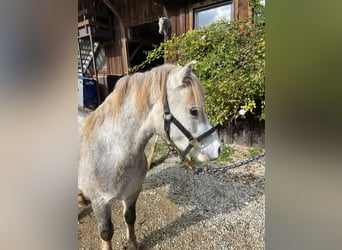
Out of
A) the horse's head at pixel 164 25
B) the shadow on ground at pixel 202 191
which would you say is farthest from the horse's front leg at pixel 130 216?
the horse's head at pixel 164 25

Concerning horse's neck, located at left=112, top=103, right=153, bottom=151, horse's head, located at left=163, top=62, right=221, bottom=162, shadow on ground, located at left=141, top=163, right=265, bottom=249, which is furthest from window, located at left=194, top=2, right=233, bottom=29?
shadow on ground, located at left=141, top=163, right=265, bottom=249

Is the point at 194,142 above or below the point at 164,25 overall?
below

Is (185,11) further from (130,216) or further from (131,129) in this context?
(130,216)

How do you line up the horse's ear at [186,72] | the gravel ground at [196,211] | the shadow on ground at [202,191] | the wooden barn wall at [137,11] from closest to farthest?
the horse's ear at [186,72] → the wooden barn wall at [137,11] → the gravel ground at [196,211] → the shadow on ground at [202,191]

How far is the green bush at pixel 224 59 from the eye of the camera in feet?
2.25

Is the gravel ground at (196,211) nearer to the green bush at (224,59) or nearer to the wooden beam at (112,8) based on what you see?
the green bush at (224,59)

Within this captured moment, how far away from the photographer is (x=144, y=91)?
23.9 inches

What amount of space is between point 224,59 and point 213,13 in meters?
0.15

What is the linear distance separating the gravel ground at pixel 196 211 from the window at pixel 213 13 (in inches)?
17.7

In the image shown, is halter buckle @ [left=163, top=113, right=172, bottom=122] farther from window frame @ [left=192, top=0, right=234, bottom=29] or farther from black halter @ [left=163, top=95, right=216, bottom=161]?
window frame @ [left=192, top=0, right=234, bottom=29]

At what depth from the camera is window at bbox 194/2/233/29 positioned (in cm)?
70

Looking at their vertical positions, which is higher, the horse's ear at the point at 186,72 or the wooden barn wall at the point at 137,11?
the wooden barn wall at the point at 137,11

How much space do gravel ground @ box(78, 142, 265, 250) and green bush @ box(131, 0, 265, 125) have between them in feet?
0.62

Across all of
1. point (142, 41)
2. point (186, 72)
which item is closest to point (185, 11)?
point (142, 41)
